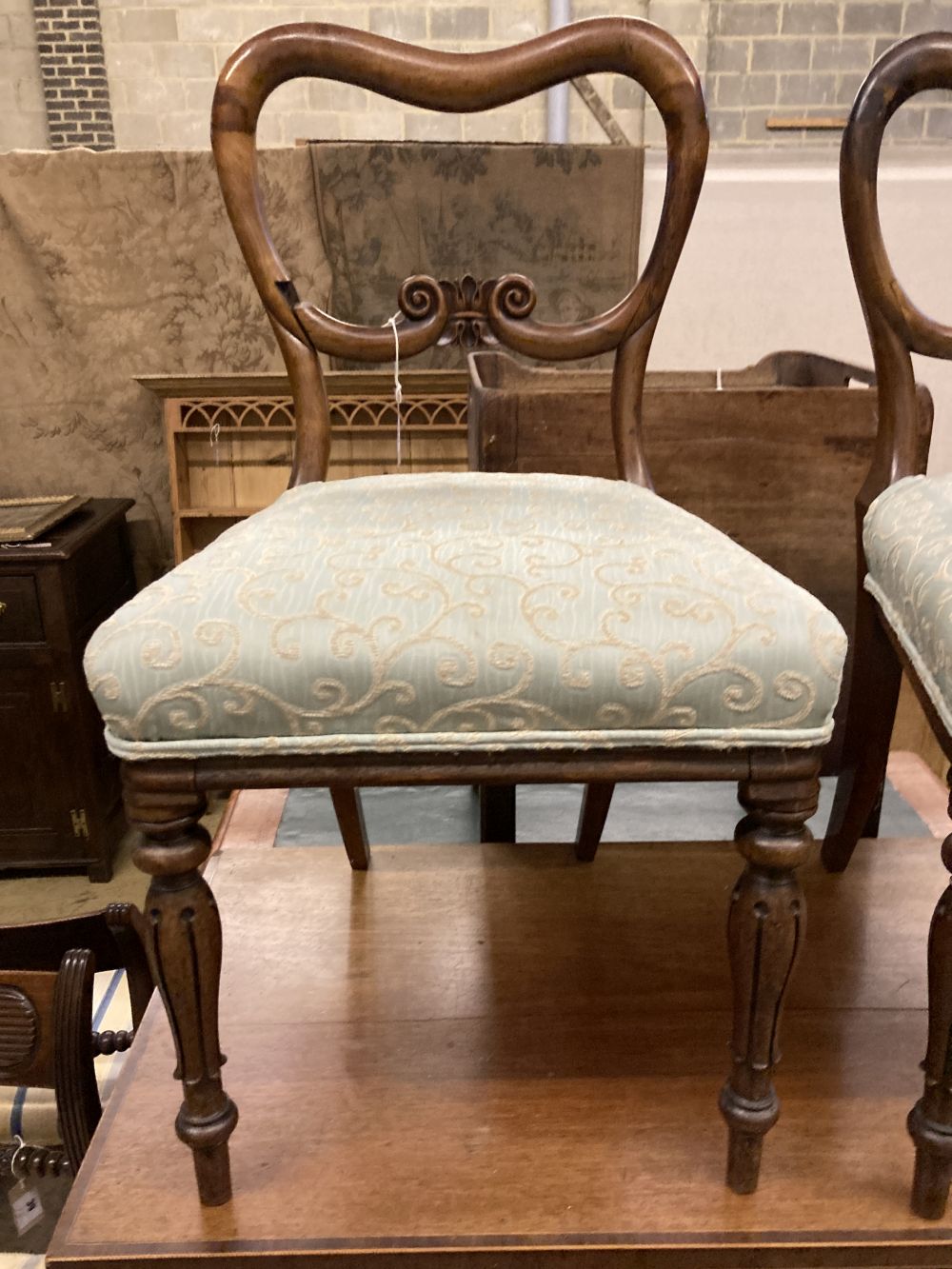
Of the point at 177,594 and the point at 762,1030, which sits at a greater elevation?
the point at 177,594

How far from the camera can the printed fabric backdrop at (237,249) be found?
2307 millimetres

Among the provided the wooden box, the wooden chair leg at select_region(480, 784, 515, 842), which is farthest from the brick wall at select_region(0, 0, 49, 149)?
the wooden chair leg at select_region(480, 784, 515, 842)

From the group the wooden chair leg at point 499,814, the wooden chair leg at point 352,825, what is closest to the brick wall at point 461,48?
the wooden chair leg at point 499,814

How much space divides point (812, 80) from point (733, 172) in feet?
3.24

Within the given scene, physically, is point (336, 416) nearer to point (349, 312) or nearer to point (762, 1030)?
point (349, 312)

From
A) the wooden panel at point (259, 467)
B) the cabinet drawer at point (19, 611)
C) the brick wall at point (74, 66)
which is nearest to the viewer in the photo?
the cabinet drawer at point (19, 611)

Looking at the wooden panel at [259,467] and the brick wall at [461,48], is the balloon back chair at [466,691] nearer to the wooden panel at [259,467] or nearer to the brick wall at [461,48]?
the wooden panel at [259,467]

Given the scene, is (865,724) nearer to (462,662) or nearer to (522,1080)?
(522,1080)

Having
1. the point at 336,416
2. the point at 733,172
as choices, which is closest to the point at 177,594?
the point at 336,416

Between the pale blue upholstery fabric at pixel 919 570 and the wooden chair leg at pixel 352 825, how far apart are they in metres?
0.55

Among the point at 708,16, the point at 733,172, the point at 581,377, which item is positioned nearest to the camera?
the point at 581,377

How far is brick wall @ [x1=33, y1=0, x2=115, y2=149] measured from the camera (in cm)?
363

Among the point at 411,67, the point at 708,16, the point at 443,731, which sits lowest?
the point at 443,731

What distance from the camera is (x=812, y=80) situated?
3277 mm
